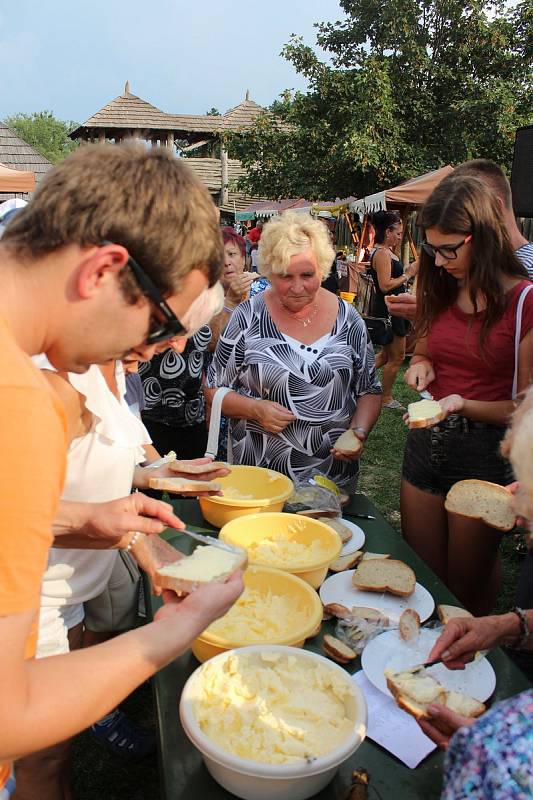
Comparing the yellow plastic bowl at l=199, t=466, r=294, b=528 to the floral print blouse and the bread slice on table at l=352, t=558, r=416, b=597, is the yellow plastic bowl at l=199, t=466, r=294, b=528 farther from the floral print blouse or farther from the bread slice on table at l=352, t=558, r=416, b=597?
the floral print blouse

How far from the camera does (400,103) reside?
61.5ft

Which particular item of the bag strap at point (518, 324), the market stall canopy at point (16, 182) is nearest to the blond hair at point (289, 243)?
the bag strap at point (518, 324)

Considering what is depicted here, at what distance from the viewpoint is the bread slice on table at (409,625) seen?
62.8 inches

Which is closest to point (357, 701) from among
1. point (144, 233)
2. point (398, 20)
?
point (144, 233)

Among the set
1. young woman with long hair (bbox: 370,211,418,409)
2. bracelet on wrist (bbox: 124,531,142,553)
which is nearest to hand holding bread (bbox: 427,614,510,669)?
bracelet on wrist (bbox: 124,531,142,553)

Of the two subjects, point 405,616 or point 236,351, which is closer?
point 405,616

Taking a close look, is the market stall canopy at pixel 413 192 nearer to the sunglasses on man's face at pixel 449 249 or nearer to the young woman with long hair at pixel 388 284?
the young woman with long hair at pixel 388 284

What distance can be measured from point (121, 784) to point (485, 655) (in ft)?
5.66

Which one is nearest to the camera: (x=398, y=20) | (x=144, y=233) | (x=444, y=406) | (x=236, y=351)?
(x=144, y=233)

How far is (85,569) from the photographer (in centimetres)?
183

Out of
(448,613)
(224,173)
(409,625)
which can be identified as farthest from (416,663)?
(224,173)

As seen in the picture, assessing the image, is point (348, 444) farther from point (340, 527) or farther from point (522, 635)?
point (522, 635)

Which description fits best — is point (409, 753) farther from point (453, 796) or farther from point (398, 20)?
point (398, 20)

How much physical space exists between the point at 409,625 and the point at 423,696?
34cm
